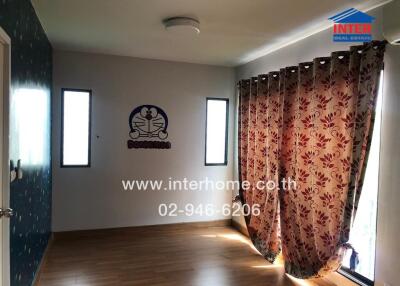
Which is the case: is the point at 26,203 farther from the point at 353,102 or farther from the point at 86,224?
the point at 353,102

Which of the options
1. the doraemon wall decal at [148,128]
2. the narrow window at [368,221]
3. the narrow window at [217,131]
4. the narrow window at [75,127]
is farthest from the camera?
the narrow window at [217,131]

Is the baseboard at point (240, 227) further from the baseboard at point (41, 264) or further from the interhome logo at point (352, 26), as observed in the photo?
the interhome logo at point (352, 26)

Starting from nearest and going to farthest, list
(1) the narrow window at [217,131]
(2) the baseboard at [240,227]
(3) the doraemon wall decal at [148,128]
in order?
(3) the doraemon wall decal at [148,128], (2) the baseboard at [240,227], (1) the narrow window at [217,131]

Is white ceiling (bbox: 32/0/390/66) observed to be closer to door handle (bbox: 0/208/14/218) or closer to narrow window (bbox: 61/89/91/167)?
narrow window (bbox: 61/89/91/167)

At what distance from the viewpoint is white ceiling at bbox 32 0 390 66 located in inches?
97.3

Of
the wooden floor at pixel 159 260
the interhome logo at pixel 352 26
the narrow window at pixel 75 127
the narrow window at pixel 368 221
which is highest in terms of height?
the interhome logo at pixel 352 26

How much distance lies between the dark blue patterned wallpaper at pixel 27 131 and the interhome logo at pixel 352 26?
2.46 m

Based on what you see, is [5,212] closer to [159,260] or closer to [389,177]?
[159,260]

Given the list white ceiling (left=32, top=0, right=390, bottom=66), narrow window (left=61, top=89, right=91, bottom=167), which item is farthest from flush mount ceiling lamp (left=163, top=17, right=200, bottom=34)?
narrow window (left=61, top=89, right=91, bottom=167)

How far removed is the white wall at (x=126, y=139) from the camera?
403 cm

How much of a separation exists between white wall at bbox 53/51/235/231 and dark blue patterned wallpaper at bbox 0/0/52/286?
0.64 metres

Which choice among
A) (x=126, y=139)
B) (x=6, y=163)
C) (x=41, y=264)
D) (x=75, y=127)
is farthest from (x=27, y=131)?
(x=126, y=139)

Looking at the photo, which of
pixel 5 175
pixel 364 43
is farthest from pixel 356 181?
pixel 5 175

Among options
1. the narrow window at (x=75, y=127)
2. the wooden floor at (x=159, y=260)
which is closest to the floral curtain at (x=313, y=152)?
the wooden floor at (x=159, y=260)
